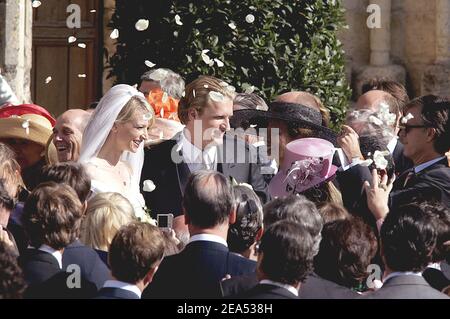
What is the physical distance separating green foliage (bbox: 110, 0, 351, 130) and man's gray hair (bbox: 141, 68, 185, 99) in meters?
0.63

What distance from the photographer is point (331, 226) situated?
544cm

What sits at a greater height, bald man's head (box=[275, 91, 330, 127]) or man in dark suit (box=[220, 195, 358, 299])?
bald man's head (box=[275, 91, 330, 127])

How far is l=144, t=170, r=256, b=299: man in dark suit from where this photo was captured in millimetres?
5348

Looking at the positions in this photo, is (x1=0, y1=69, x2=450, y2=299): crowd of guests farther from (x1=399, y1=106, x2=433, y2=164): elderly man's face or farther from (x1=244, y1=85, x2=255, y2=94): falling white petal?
(x1=244, y1=85, x2=255, y2=94): falling white petal

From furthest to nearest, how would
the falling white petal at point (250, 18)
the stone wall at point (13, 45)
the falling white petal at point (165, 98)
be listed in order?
the stone wall at point (13, 45)
the falling white petal at point (250, 18)
the falling white petal at point (165, 98)

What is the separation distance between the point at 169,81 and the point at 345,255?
130 inches

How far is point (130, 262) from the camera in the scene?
511 cm

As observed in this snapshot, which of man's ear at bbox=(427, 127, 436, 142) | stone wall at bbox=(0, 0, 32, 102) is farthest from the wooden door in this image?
man's ear at bbox=(427, 127, 436, 142)

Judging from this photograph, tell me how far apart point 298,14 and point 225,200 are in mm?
4077

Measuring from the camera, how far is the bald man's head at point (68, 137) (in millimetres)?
7273

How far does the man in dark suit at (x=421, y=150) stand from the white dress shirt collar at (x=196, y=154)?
0.74 metres

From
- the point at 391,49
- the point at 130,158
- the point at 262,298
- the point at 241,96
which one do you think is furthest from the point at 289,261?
the point at 391,49

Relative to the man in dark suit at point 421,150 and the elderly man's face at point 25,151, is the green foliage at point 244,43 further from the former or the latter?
the man in dark suit at point 421,150

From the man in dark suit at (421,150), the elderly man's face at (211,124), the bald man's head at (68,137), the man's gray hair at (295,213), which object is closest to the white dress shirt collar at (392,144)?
the man in dark suit at (421,150)
